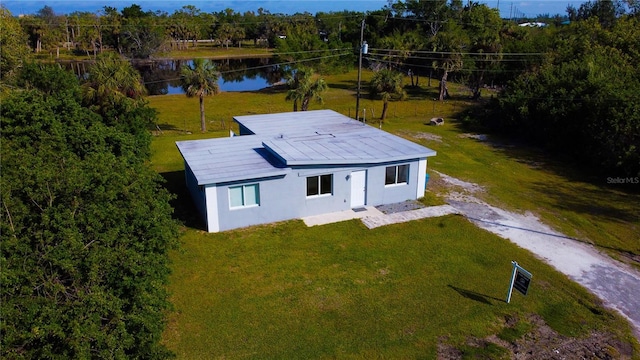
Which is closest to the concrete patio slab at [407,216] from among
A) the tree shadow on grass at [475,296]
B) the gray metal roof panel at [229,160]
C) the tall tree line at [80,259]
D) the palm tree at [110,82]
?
the gray metal roof panel at [229,160]

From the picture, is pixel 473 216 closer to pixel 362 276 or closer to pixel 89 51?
pixel 362 276

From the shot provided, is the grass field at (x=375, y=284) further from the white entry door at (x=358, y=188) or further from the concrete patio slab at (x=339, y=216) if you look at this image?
the white entry door at (x=358, y=188)

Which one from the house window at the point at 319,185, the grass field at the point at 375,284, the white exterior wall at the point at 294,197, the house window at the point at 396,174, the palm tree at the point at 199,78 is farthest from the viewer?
the palm tree at the point at 199,78

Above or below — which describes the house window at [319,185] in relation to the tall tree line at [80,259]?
below

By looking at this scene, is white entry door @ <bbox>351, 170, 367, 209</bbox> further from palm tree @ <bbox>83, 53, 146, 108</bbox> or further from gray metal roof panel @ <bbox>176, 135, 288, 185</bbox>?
palm tree @ <bbox>83, 53, 146, 108</bbox>

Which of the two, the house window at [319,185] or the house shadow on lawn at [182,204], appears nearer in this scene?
the house shadow on lawn at [182,204]

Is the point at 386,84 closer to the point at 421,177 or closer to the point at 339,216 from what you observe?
the point at 421,177

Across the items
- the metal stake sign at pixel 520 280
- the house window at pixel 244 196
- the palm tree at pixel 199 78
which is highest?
the palm tree at pixel 199 78

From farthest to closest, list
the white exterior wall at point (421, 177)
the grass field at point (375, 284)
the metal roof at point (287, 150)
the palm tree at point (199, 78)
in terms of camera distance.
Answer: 1. the palm tree at point (199, 78)
2. the white exterior wall at point (421, 177)
3. the metal roof at point (287, 150)
4. the grass field at point (375, 284)
